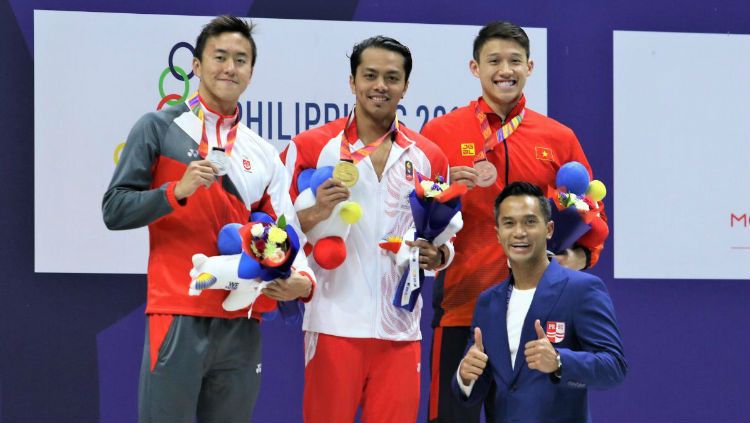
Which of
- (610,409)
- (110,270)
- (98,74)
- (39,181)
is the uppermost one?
(98,74)

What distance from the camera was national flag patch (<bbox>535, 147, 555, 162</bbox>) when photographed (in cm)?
397

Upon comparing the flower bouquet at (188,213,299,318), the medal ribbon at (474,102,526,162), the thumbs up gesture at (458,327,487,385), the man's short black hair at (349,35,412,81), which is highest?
the man's short black hair at (349,35,412,81)

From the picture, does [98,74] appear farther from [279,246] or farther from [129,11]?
[279,246]

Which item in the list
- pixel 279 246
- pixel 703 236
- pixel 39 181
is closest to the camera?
pixel 279 246

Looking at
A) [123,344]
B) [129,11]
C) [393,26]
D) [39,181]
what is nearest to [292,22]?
[393,26]

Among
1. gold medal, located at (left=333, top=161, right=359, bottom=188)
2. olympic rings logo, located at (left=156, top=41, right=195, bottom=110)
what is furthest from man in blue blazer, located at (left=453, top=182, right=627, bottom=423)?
olympic rings logo, located at (left=156, top=41, right=195, bottom=110)

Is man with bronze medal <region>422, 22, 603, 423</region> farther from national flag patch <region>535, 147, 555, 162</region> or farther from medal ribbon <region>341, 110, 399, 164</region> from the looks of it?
medal ribbon <region>341, 110, 399, 164</region>

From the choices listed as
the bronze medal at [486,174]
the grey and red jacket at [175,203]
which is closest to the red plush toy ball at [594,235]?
the bronze medal at [486,174]

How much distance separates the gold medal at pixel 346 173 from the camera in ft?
11.5

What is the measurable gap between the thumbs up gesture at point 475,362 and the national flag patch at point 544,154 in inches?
41.4

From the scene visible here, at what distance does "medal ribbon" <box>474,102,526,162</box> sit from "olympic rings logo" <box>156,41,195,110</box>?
174 centimetres

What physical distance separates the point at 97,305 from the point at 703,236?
3.36m

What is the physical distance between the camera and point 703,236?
5.36 m

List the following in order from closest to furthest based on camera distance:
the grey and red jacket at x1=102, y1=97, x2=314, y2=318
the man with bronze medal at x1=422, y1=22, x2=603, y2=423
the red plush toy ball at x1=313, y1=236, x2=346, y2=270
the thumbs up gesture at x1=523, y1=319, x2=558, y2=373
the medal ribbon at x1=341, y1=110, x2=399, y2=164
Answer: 1. the thumbs up gesture at x1=523, y1=319, x2=558, y2=373
2. the grey and red jacket at x1=102, y1=97, x2=314, y2=318
3. the red plush toy ball at x1=313, y1=236, x2=346, y2=270
4. the medal ribbon at x1=341, y1=110, x2=399, y2=164
5. the man with bronze medal at x1=422, y1=22, x2=603, y2=423
